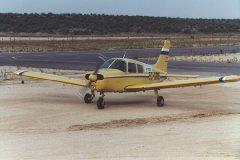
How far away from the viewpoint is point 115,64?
2022cm

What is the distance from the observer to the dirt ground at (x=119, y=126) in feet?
38.7

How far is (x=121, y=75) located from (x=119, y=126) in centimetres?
500

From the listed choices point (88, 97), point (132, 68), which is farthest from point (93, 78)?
point (132, 68)

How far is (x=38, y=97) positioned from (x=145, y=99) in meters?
4.81

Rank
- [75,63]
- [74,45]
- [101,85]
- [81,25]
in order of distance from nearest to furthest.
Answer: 1. [101,85]
2. [75,63]
3. [74,45]
4. [81,25]

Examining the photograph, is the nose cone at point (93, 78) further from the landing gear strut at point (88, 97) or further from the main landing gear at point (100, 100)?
the landing gear strut at point (88, 97)

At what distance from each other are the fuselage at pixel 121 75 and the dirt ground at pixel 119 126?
86cm

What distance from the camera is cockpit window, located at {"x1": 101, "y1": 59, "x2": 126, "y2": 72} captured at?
20039 millimetres

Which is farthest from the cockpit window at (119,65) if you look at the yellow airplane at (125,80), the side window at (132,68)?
the side window at (132,68)

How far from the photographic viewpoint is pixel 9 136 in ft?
45.3

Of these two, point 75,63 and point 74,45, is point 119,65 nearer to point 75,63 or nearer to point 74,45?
point 75,63

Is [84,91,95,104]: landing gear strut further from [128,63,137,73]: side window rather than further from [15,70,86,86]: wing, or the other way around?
[128,63,137,73]: side window

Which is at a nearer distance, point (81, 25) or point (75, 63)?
point (75, 63)

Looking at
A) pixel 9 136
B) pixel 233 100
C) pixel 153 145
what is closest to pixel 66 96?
pixel 233 100
